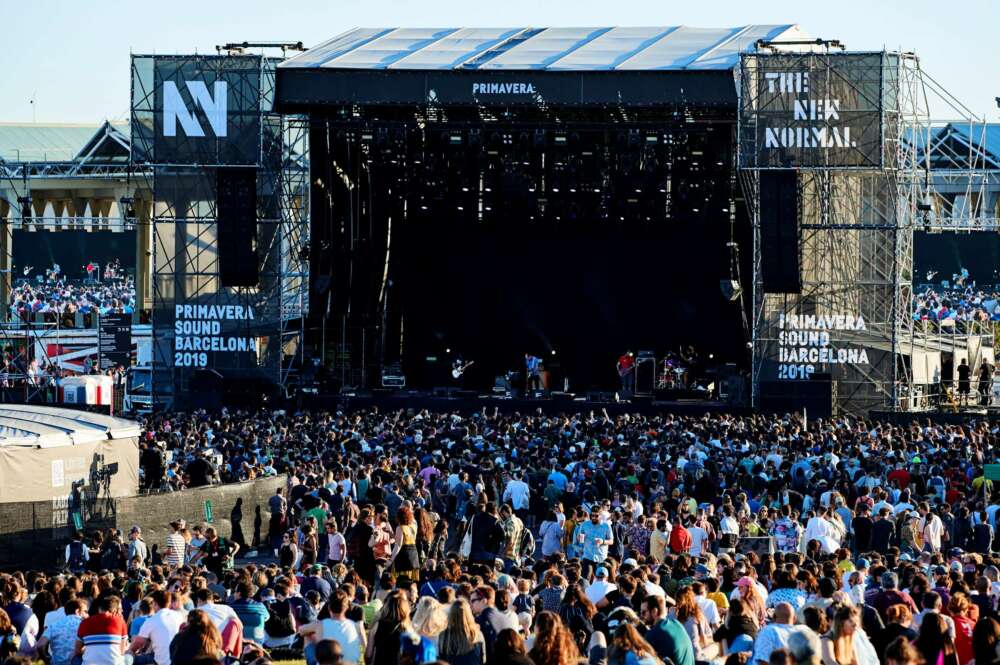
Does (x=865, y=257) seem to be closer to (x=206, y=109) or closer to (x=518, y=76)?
(x=518, y=76)

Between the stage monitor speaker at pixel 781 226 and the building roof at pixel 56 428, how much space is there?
55.4 feet

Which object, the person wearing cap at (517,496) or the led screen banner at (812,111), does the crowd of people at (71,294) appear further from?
the person wearing cap at (517,496)

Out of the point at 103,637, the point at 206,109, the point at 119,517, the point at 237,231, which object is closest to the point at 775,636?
the point at 103,637

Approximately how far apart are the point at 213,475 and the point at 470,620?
1357 centimetres

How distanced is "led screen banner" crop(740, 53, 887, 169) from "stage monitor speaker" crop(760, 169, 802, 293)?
0.39 meters

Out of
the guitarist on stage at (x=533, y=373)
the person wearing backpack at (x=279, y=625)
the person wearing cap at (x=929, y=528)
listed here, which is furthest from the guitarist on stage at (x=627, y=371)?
the person wearing backpack at (x=279, y=625)

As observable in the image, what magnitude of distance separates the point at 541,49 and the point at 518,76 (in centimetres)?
267

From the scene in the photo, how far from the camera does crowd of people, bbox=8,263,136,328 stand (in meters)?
45.1

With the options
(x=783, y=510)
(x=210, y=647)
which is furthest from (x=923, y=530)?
(x=210, y=647)

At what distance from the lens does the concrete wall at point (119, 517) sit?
18.0 metres

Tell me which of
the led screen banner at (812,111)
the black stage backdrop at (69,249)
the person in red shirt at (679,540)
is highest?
the led screen banner at (812,111)

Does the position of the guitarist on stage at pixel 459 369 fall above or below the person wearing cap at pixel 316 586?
above

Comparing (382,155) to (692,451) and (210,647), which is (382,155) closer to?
(692,451)

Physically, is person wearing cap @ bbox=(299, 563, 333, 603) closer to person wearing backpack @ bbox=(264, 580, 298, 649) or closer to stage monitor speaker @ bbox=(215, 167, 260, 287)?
person wearing backpack @ bbox=(264, 580, 298, 649)
